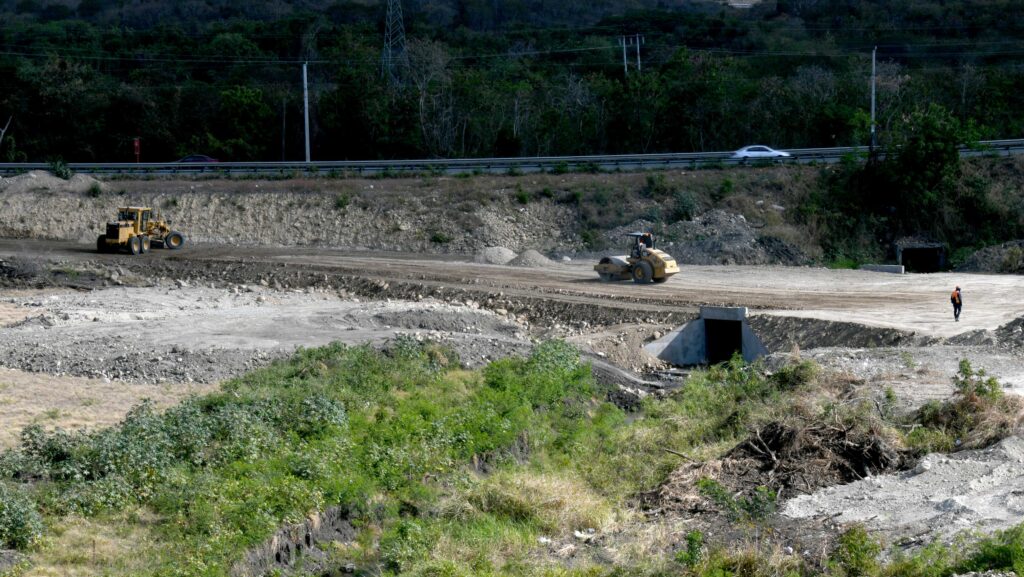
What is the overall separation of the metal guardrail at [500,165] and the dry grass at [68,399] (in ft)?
100

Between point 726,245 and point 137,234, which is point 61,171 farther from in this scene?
point 726,245

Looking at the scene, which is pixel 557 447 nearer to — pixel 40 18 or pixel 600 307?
pixel 600 307

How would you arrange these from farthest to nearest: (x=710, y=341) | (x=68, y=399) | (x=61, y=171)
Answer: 1. (x=61, y=171)
2. (x=710, y=341)
3. (x=68, y=399)

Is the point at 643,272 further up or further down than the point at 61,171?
further down

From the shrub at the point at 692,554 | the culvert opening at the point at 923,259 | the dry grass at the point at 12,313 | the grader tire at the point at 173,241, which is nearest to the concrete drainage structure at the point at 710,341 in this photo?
the culvert opening at the point at 923,259

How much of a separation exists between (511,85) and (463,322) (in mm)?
35321

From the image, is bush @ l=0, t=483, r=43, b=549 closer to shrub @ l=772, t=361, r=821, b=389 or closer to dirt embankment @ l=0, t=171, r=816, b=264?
shrub @ l=772, t=361, r=821, b=389

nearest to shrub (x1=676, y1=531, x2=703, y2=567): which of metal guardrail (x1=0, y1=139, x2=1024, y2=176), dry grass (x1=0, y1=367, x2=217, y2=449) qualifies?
dry grass (x1=0, y1=367, x2=217, y2=449)

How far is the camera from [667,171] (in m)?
52.8

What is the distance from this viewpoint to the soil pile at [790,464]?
19.3m

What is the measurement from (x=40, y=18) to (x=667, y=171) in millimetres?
85680

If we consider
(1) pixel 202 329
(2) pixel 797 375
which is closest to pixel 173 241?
(1) pixel 202 329

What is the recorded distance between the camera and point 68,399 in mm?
24328

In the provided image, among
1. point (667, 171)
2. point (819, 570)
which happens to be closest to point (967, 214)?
point (667, 171)
